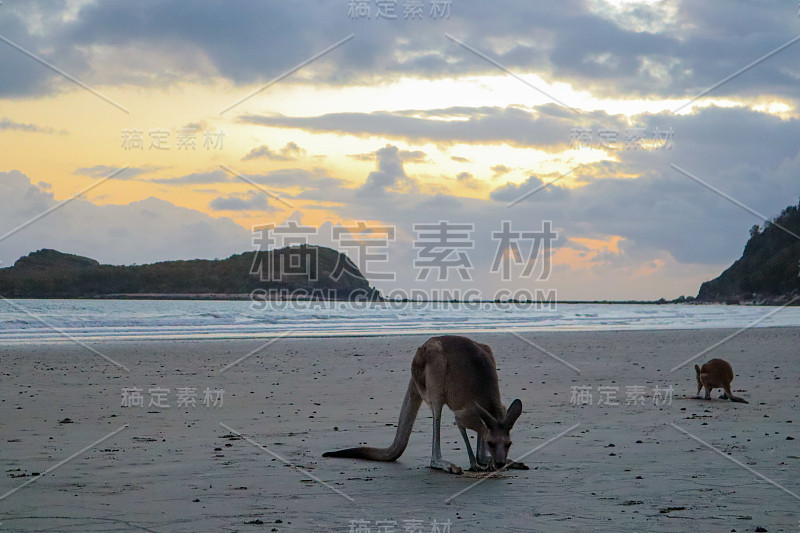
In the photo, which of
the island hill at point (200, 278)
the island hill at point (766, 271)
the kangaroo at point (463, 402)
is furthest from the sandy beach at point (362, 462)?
the island hill at point (766, 271)

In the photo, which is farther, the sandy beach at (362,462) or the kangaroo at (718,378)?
the kangaroo at (718,378)

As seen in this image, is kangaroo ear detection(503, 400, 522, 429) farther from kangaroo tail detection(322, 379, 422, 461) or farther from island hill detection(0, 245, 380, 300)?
island hill detection(0, 245, 380, 300)

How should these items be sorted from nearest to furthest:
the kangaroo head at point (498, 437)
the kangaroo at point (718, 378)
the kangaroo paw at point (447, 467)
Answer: the kangaroo head at point (498, 437) < the kangaroo paw at point (447, 467) < the kangaroo at point (718, 378)

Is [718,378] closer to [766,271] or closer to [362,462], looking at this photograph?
[362,462]

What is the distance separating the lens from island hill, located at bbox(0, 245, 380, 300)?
82000mm

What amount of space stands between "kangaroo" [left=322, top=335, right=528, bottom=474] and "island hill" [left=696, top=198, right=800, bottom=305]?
96.4m

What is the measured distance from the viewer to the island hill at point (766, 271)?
9819 cm

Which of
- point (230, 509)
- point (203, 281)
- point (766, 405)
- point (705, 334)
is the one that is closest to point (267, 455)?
point (230, 509)

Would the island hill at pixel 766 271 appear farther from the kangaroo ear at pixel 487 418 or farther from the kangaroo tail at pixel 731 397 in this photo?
the kangaroo ear at pixel 487 418

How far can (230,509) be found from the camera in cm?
523

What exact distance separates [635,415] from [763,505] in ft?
15.0

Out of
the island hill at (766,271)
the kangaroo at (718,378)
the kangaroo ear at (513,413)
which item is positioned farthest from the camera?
the island hill at (766,271)

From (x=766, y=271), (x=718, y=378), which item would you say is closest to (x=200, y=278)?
(x=766, y=271)

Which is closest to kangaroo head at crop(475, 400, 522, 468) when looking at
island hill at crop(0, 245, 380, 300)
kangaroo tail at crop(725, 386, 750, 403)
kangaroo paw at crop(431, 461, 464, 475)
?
kangaroo paw at crop(431, 461, 464, 475)
